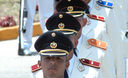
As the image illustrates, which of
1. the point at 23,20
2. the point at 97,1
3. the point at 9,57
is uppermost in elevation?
the point at 97,1

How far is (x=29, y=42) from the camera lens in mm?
7316

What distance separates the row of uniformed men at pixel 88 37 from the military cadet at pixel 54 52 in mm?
182

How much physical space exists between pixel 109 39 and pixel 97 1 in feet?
1.70

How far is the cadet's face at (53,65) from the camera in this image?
3777mm

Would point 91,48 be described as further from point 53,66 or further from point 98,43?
point 53,66

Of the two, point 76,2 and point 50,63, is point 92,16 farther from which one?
point 50,63

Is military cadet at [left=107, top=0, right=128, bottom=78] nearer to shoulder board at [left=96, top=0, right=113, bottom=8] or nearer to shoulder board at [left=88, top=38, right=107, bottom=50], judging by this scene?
shoulder board at [left=96, top=0, right=113, bottom=8]

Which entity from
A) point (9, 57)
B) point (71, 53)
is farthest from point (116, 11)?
point (9, 57)

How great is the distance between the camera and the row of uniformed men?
14.1 feet

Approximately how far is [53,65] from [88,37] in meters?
1.06

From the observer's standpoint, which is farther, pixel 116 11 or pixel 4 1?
pixel 4 1

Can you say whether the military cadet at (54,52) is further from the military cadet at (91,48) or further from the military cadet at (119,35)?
the military cadet at (119,35)

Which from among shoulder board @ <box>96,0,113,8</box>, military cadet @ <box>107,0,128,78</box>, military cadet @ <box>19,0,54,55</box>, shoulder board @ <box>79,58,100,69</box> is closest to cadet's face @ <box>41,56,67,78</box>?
shoulder board @ <box>79,58,100,69</box>

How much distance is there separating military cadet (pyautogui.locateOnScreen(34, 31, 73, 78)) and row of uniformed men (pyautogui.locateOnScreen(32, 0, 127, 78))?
0.18 m
